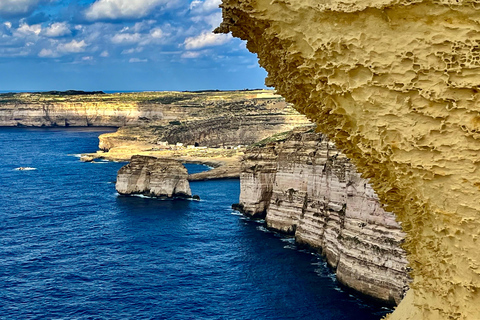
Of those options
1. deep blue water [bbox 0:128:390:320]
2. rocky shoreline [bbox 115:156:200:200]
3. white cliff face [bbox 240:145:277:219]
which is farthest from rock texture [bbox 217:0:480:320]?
rocky shoreline [bbox 115:156:200:200]

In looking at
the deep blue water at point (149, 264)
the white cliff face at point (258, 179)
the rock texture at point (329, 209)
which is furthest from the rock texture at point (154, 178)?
the white cliff face at point (258, 179)

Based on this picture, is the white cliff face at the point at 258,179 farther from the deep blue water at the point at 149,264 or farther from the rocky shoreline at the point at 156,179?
the rocky shoreline at the point at 156,179

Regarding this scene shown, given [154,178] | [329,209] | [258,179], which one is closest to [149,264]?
[329,209]

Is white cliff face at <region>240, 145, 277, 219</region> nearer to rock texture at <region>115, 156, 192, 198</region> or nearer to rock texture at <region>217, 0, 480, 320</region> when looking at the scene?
rock texture at <region>115, 156, 192, 198</region>

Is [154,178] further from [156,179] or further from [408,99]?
[408,99]

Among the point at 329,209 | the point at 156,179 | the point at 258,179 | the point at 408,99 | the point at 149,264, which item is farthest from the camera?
the point at 156,179

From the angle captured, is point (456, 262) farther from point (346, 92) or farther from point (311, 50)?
point (311, 50)
